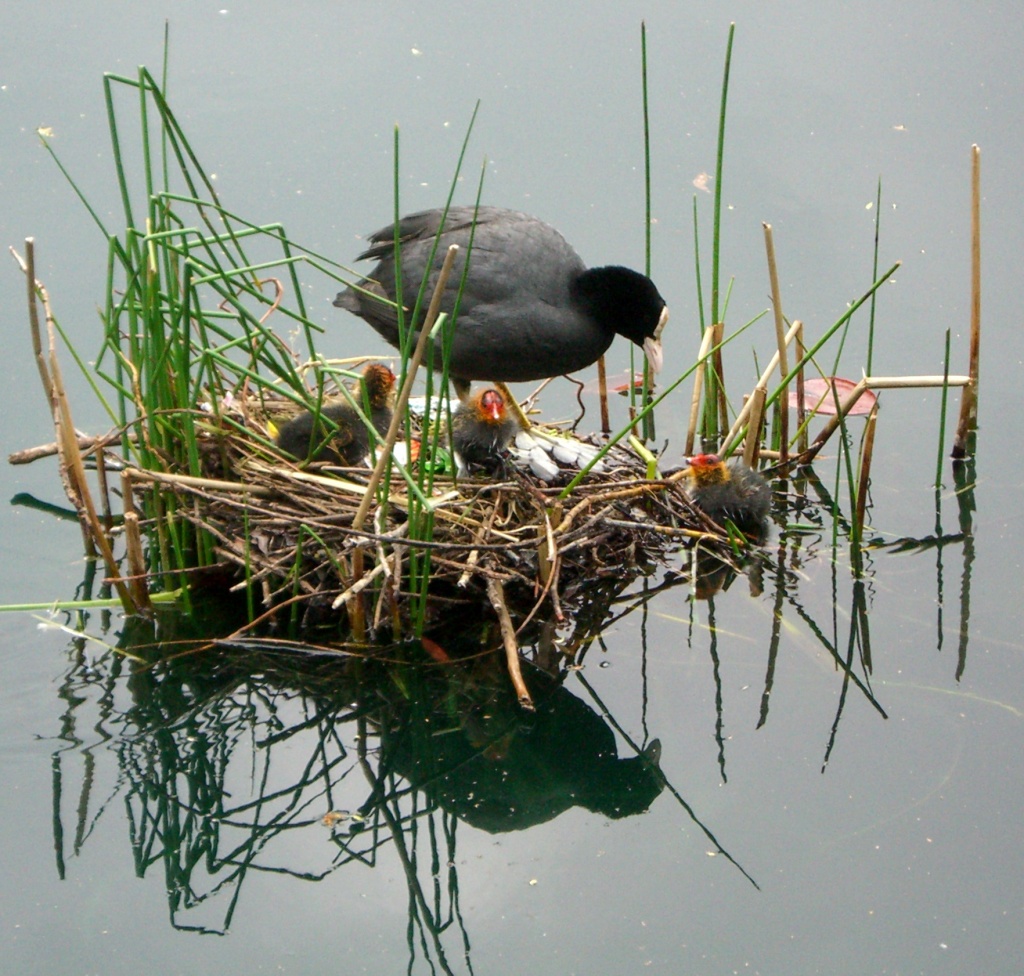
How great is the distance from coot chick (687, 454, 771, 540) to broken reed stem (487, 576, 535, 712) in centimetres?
53

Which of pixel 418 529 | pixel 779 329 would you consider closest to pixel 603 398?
pixel 779 329

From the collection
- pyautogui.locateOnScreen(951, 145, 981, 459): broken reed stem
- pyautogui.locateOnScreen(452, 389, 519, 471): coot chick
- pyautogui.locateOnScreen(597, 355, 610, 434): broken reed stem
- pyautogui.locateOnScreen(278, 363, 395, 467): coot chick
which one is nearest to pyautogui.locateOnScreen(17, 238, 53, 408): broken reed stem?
pyautogui.locateOnScreen(278, 363, 395, 467): coot chick

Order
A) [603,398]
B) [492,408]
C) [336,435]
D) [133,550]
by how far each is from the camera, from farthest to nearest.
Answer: [603,398]
[492,408]
[336,435]
[133,550]

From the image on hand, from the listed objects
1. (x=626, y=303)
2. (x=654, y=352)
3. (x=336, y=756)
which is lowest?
(x=336, y=756)

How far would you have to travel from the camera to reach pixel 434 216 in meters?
3.00

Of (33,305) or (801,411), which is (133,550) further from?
(801,411)

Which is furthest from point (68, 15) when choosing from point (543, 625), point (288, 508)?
point (543, 625)

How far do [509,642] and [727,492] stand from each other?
661mm

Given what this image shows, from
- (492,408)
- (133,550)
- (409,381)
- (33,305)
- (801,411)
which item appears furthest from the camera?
(801,411)

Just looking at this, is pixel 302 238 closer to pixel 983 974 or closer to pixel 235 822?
pixel 235 822

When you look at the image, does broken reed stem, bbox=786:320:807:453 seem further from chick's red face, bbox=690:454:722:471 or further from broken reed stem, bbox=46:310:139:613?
broken reed stem, bbox=46:310:139:613

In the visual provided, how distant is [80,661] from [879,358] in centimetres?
220

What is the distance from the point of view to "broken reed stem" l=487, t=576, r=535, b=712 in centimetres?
214

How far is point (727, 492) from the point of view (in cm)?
262
